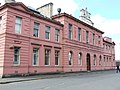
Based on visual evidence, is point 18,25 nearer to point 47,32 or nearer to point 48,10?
point 47,32

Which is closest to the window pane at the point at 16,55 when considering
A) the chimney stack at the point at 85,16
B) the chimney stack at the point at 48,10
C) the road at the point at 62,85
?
the road at the point at 62,85

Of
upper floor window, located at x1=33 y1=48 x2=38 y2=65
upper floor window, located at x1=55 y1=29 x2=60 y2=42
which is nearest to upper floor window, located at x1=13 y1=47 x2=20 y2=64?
upper floor window, located at x1=33 y1=48 x2=38 y2=65

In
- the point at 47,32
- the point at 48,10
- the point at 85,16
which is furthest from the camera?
the point at 85,16

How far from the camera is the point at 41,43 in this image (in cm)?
2658

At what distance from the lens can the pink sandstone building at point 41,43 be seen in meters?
22.0

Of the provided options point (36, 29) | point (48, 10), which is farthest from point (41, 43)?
point (48, 10)

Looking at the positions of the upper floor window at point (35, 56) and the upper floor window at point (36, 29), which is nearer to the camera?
the upper floor window at point (35, 56)

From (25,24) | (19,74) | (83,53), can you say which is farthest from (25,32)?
(83,53)

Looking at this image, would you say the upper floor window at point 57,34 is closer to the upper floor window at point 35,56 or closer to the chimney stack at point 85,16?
the upper floor window at point 35,56

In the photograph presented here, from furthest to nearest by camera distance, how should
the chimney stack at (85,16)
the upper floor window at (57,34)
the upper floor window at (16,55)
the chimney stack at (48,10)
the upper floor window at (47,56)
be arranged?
the chimney stack at (85,16) < the chimney stack at (48,10) < the upper floor window at (57,34) < the upper floor window at (47,56) < the upper floor window at (16,55)

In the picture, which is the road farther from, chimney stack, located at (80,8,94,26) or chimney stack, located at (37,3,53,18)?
chimney stack, located at (80,8,94,26)

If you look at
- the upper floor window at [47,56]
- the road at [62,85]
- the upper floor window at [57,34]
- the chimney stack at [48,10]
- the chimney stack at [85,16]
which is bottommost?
the road at [62,85]

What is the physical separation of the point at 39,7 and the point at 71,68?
12222 millimetres

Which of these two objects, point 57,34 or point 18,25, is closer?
point 18,25
